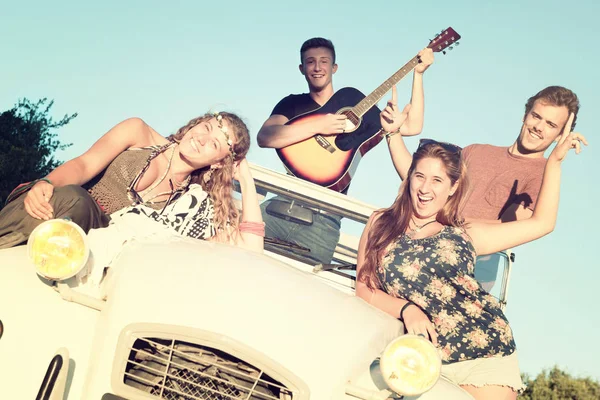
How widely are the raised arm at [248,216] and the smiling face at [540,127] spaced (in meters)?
1.89

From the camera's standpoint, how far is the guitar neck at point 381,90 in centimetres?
632

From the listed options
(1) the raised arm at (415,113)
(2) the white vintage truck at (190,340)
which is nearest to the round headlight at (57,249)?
(2) the white vintage truck at (190,340)

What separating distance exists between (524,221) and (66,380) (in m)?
2.34

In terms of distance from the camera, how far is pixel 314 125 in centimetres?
611

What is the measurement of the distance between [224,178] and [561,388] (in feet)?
36.3

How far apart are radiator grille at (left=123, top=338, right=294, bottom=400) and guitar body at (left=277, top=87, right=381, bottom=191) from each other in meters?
3.57

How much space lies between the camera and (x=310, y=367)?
2562 mm

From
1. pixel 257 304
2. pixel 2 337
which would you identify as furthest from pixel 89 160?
pixel 257 304

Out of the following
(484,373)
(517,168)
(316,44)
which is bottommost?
(484,373)

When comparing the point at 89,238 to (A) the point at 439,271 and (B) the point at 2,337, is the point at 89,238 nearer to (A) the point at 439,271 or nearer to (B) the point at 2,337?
(B) the point at 2,337

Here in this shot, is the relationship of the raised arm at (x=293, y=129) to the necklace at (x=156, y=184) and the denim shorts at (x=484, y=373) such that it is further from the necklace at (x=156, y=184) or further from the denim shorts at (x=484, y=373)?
the denim shorts at (x=484, y=373)

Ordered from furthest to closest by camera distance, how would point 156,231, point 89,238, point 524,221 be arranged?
point 524,221
point 156,231
point 89,238

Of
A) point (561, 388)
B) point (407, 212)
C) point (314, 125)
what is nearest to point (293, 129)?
point (314, 125)

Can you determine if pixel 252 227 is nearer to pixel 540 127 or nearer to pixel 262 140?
pixel 540 127
